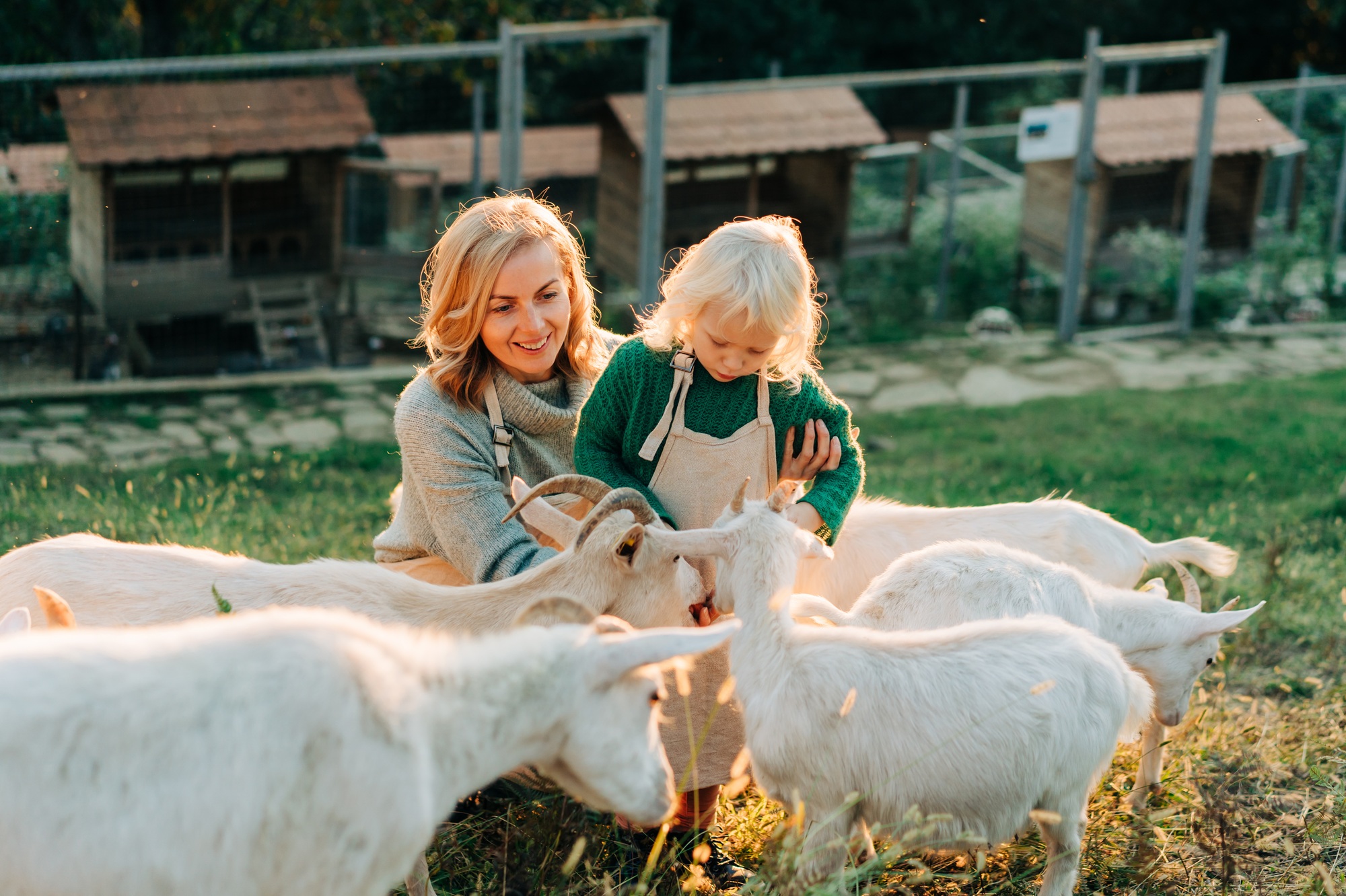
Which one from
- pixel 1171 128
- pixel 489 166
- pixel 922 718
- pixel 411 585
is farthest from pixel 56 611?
pixel 1171 128

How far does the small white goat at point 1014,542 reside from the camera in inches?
158

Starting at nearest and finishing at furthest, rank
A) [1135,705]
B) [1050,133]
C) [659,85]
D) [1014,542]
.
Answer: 1. [1135,705]
2. [1014,542]
3. [659,85]
4. [1050,133]

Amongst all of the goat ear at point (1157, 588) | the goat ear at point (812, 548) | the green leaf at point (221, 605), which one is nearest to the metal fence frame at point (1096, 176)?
the goat ear at point (1157, 588)

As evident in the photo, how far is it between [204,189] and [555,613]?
790cm

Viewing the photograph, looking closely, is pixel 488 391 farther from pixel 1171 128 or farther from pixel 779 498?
pixel 1171 128

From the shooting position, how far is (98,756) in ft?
6.87

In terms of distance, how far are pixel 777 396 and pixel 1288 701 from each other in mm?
2431

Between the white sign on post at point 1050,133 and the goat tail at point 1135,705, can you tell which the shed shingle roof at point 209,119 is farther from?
the goat tail at point 1135,705

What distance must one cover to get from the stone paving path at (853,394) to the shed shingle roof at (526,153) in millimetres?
3706

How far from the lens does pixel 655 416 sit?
3.69 m

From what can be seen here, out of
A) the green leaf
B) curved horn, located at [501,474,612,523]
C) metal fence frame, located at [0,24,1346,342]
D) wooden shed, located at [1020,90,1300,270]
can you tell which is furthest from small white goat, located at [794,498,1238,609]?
wooden shed, located at [1020,90,1300,270]

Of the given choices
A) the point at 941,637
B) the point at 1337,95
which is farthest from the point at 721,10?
the point at 941,637

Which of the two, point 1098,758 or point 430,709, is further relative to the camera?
point 1098,758

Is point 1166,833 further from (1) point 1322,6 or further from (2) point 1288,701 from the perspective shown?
(1) point 1322,6
